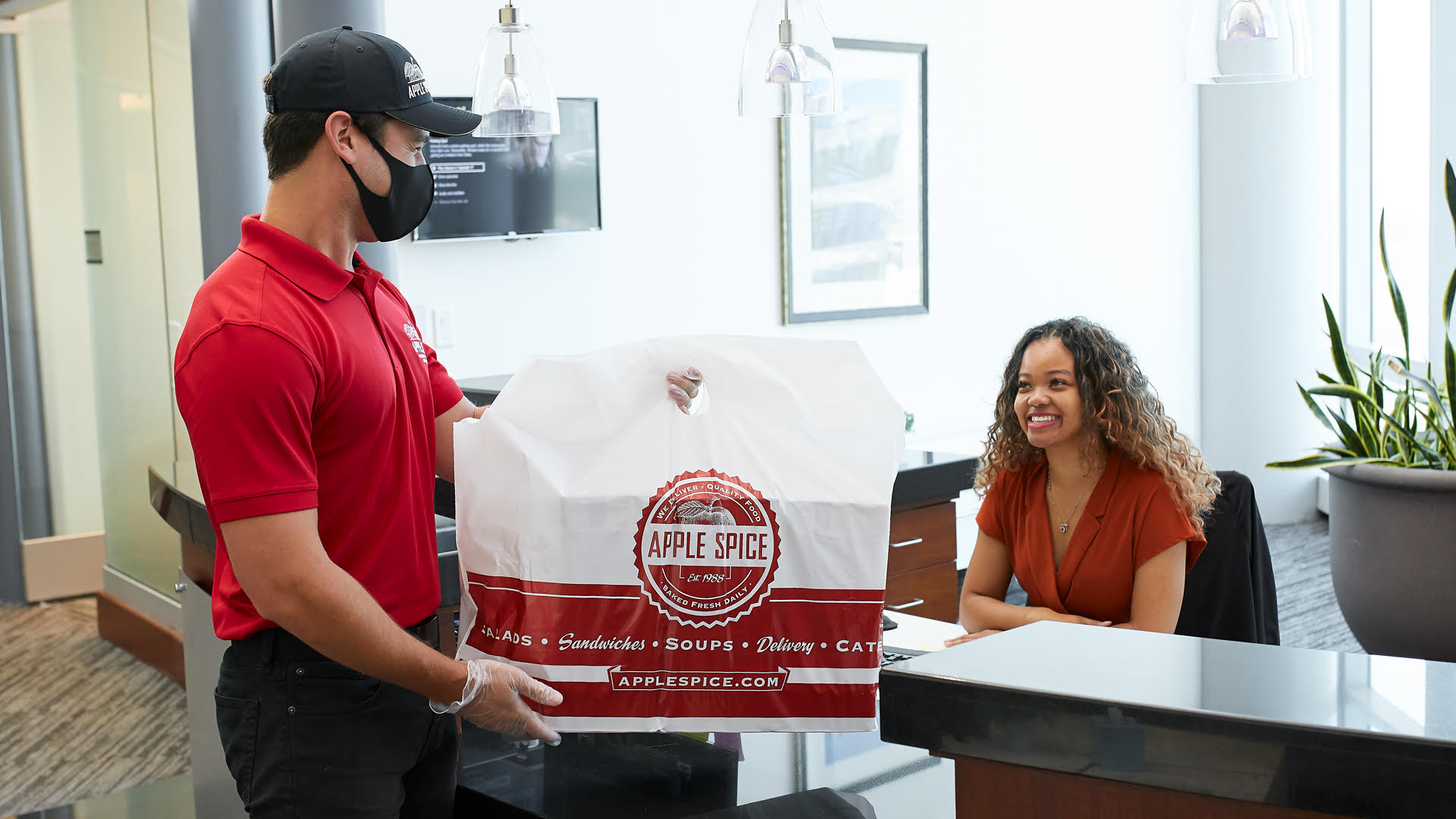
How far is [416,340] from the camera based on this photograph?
Result: 153 centimetres

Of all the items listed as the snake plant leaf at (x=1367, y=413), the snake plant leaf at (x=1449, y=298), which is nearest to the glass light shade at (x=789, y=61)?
the snake plant leaf at (x=1367, y=413)

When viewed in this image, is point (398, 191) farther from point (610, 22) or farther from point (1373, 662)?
point (610, 22)

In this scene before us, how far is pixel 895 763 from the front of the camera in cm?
132

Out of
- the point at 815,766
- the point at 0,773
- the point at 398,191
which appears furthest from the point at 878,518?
the point at 0,773

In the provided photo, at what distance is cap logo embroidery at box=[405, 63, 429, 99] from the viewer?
142 cm

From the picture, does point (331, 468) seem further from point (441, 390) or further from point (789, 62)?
point (789, 62)

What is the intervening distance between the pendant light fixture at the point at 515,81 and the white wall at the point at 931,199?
126 centimetres

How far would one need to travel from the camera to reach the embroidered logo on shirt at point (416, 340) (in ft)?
4.94

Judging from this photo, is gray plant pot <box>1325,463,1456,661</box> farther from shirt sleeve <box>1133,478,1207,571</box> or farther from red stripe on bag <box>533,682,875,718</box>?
red stripe on bag <box>533,682,875,718</box>

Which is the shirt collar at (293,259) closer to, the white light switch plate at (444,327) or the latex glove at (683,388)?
the latex glove at (683,388)

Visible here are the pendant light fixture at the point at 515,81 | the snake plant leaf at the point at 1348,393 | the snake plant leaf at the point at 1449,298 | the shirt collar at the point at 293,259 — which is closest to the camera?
the shirt collar at the point at 293,259

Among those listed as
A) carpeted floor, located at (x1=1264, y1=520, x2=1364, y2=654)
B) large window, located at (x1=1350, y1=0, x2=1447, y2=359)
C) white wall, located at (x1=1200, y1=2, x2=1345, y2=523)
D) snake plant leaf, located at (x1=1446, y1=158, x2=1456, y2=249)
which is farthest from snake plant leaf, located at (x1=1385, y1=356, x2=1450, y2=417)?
white wall, located at (x1=1200, y1=2, x2=1345, y2=523)

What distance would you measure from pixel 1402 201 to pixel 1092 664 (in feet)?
19.3

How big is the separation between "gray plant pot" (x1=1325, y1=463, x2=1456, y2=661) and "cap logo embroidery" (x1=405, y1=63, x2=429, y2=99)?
2993 mm
